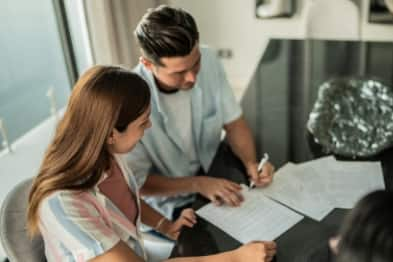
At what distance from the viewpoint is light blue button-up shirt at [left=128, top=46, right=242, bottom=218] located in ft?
4.81

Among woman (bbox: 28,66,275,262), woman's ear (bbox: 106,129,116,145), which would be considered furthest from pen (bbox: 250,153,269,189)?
woman's ear (bbox: 106,129,116,145)

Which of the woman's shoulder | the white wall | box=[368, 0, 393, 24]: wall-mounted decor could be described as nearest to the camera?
the woman's shoulder

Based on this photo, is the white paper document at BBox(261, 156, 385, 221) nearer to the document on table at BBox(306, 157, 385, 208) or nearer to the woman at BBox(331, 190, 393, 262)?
the document on table at BBox(306, 157, 385, 208)

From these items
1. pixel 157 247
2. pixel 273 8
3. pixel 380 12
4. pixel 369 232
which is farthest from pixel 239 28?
pixel 369 232

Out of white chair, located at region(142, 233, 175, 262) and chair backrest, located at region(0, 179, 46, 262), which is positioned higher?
chair backrest, located at region(0, 179, 46, 262)

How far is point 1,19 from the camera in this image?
2.31 metres

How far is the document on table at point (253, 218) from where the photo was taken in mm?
1151

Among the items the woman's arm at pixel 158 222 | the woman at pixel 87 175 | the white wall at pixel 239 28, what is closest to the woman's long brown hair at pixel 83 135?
the woman at pixel 87 175

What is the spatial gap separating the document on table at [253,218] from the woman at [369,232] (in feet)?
1.83

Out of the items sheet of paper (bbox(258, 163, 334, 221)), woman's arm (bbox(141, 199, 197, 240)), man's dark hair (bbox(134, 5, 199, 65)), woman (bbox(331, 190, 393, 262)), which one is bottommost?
woman's arm (bbox(141, 199, 197, 240))

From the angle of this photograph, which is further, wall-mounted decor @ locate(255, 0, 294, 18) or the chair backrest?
wall-mounted decor @ locate(255, 0, 294, 18)

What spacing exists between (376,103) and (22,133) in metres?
1.74

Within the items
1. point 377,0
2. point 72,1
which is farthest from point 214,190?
point 377,0

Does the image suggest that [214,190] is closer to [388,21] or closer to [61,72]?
[61,72]
